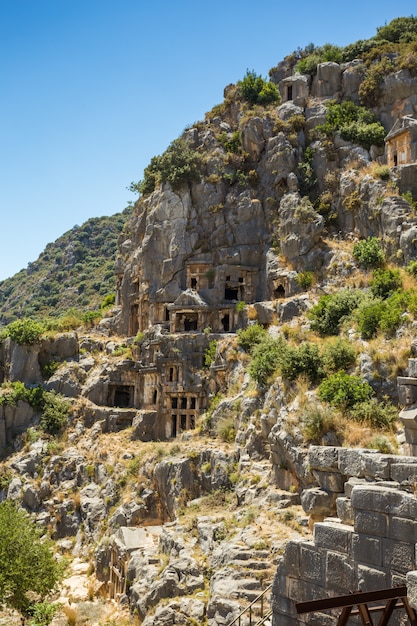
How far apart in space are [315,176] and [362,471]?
1299 inches

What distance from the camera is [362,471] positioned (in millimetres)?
14164

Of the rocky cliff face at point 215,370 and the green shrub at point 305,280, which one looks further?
the green shrub at point 305,280

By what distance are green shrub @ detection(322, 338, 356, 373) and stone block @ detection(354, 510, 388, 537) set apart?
41.1ft

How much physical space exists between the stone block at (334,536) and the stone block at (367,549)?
10.9 inches

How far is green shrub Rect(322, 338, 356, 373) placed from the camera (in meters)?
23.8

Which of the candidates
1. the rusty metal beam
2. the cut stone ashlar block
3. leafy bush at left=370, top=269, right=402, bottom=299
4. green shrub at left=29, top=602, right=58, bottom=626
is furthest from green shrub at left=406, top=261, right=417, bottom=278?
the rusty metal beam

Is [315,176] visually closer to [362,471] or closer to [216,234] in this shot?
[216,234]

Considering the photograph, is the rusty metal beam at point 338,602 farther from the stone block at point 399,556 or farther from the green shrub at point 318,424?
the green shrub at point 318,424

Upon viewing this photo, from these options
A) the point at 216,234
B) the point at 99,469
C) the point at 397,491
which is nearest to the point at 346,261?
the point at 216,234

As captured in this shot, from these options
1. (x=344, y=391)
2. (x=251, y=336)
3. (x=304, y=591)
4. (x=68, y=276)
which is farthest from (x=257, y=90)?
(x=68, y=276)

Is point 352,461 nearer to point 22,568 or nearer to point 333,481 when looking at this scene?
point 333,481

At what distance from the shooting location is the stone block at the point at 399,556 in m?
10.6

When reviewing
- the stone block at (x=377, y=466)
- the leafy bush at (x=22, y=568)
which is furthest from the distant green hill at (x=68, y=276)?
the stone block at (x=377, y=466)

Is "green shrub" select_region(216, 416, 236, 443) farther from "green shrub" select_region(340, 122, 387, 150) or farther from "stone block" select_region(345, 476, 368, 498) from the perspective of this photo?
"green shrub" select_region(340, 122, 387, 150)
